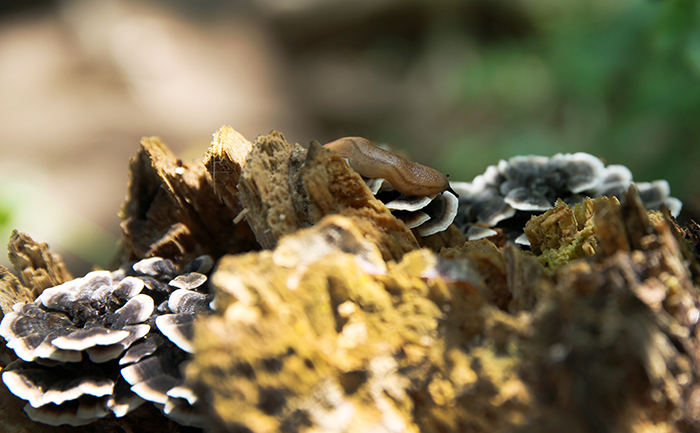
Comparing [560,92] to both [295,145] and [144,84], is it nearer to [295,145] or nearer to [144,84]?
[295,145]

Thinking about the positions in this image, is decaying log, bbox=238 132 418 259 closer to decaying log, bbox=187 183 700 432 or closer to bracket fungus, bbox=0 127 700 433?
bracket fungus, bbox=0 127 700 433

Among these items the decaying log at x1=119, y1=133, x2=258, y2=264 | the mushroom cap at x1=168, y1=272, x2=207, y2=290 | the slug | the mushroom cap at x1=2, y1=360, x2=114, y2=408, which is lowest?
the mushroom cap at x1=2, y1=360, x2=114, y2=408

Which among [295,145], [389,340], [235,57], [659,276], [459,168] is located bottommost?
[459,168]

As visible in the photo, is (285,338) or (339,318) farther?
(339,318)

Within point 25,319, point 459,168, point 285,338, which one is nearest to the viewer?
point 285,338

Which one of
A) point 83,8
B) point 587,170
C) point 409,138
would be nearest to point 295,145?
point 587,170

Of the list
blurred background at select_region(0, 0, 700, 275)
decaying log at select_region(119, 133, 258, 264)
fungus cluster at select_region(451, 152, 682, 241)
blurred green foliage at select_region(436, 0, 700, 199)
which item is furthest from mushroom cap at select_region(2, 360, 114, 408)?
blurred green foliage at select_region(436, 0, 700, 199)
